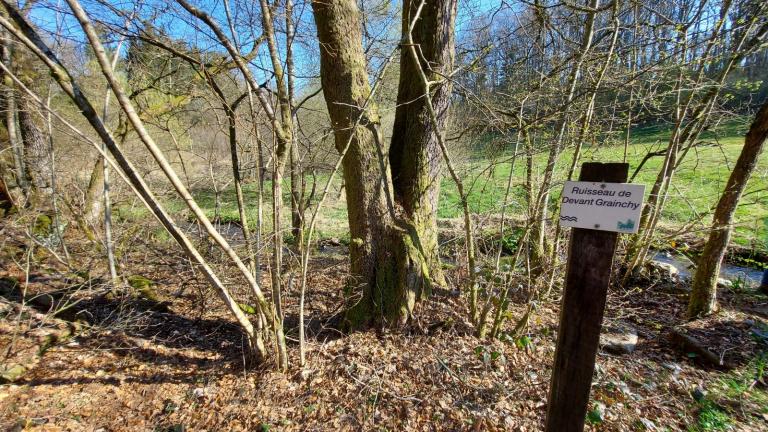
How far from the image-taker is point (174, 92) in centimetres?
495

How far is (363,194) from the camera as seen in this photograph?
348 centimetres

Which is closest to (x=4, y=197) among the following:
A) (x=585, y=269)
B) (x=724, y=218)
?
→ (x=585, y=269)

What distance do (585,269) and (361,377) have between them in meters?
2.26

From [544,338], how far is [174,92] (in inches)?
235

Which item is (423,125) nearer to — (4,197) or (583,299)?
(583,299)

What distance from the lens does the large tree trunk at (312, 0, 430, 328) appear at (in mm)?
3207

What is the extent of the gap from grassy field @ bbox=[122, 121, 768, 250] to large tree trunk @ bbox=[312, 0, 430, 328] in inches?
39.2

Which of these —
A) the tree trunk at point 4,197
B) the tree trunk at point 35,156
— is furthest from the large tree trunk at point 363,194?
the tree trunk at point 4,197

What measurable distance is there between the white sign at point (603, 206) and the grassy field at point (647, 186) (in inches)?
51.1

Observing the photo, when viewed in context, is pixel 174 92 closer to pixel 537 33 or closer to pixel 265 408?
pixel 265 408

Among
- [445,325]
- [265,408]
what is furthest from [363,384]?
[445,325]

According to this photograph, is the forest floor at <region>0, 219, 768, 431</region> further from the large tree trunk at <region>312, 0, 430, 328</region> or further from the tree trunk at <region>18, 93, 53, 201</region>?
the tree trunk at <region>18, 93, 53, 201</region>

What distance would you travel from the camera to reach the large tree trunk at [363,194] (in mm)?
3207

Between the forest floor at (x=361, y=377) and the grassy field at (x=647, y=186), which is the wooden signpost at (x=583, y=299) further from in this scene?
the grassy field at (x=647, y=186)
